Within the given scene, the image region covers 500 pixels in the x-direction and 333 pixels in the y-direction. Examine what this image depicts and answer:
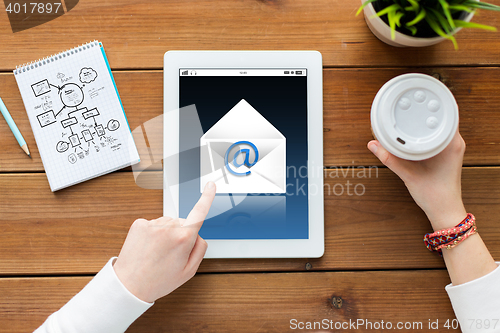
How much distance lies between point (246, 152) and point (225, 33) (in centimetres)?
24

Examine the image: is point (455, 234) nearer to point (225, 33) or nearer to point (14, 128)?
point (225, 33)

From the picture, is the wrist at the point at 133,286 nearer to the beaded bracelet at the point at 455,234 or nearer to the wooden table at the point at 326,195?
the wooden table at the point at 326,195

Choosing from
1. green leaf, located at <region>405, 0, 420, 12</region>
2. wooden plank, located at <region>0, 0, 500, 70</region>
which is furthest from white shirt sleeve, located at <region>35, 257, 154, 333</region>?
green leaf, located at <region>405, 0, 420, 12</region>

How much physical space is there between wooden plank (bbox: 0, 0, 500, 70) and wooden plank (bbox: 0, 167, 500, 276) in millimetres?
229

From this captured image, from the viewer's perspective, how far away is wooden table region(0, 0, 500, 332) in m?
0.61

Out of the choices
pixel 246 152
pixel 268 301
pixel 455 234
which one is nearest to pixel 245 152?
pixel 246 152

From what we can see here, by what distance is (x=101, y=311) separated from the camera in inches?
20.9

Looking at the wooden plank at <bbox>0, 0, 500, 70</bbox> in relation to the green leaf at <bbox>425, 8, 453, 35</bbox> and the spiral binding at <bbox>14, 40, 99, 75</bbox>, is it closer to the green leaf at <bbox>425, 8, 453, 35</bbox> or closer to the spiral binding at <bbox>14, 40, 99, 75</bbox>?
the spiral binding at <bbox>14, 40, 99, 75</bbox>

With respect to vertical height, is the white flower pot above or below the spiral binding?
above

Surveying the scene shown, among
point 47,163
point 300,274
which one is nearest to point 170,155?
point 47,163

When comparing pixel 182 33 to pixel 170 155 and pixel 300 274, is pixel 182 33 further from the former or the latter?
pixel 300 274

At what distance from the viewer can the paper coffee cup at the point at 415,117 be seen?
503 mm

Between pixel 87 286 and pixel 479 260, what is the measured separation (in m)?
0.69

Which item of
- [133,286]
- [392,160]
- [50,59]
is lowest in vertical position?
[133,286]
